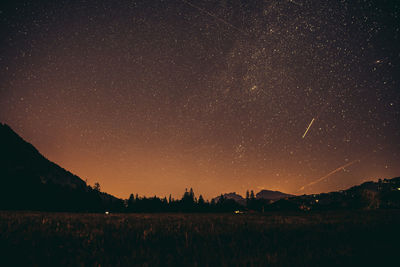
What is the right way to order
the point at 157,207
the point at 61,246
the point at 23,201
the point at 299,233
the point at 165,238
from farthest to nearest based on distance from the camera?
the point at 157,207 < the point at 23,201 < the point at 299,233 < the point at 165,238 < the point at 61,246

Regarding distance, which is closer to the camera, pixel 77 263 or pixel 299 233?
pixel 77 263

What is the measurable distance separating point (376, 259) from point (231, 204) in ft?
381

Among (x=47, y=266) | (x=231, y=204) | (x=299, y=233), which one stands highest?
(x=231, y=204)

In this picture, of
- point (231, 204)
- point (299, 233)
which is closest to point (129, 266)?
point (299, 233)

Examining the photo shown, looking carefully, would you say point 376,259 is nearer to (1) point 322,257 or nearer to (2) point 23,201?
(1) point 322,257

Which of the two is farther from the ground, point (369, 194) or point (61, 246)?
point (369, 194)

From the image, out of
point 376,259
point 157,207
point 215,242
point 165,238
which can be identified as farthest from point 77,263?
point 157,207

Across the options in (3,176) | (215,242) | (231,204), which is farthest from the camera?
(231,204)

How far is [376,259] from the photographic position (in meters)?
3.01

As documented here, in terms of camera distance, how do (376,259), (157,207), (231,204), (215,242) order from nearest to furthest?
(376,259) < (215,242) < (157,207) < (231,204)

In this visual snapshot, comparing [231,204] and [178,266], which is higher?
[231,204]

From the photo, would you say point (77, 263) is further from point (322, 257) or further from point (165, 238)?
point (322, 257)

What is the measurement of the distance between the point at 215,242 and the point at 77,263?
229 cm

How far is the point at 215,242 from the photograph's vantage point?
13.4 feet
